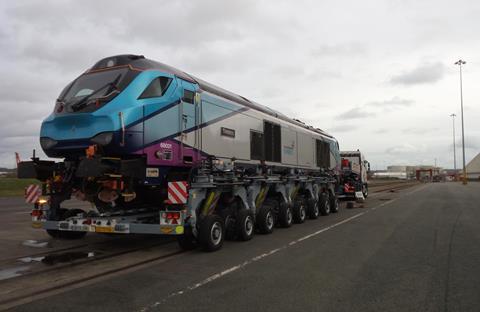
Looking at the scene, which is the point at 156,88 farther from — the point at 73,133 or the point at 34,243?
the point at 34,243

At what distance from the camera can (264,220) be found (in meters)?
11.8

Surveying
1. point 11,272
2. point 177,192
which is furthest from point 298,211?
point 11,272

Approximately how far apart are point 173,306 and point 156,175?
3.55m

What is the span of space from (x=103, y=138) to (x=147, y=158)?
2.78ft

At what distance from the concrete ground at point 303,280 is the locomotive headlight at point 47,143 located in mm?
3176

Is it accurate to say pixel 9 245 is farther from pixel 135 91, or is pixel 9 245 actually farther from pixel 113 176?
pixel 135 91

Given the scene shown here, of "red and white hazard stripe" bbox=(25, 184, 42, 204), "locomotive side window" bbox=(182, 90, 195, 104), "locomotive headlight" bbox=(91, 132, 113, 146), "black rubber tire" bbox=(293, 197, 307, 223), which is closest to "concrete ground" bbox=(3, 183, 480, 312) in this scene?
"locomotive headlight" bbox=(91, 132, 113, 146)

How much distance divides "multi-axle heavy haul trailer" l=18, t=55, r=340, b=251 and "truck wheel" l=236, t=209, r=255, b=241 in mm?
23

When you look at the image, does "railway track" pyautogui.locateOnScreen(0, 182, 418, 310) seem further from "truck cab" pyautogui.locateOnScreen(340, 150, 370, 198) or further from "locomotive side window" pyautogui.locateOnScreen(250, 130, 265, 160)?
"truck cab" pyautogui.locateOnScreen(340, 150, 370, 198)

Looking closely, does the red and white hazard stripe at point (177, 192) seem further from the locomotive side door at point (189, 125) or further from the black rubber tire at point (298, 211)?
the black rubber tire at point (298, 211)

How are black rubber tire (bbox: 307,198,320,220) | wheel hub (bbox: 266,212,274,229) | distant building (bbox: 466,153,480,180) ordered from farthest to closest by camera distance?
distant building (bbox: 466,153,480,180) < black rubber tire (bbox: 307,198,320,220) < wheel hub (bbox: 266,212,274,229)

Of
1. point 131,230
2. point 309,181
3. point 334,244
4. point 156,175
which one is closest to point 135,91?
point 156,175

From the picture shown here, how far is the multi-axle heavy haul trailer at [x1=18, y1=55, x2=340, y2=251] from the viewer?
8078mm

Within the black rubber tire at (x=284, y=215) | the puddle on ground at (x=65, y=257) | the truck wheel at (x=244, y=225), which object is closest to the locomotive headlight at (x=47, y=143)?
the puddle on ground at (x=65, y=257)
